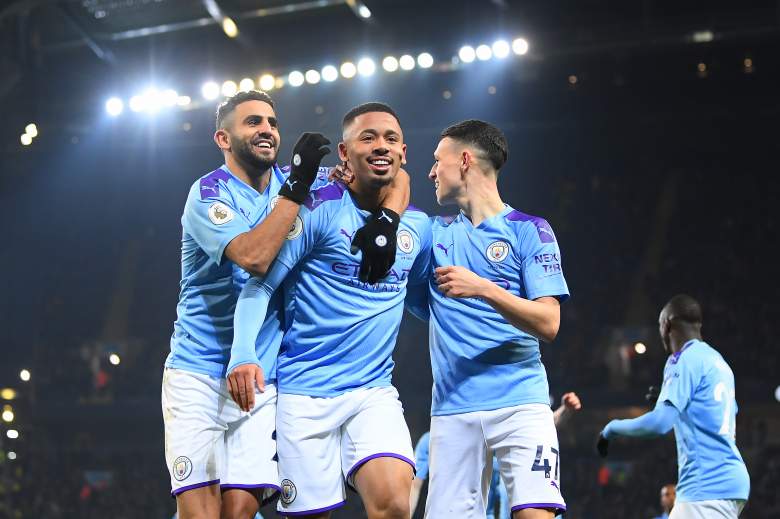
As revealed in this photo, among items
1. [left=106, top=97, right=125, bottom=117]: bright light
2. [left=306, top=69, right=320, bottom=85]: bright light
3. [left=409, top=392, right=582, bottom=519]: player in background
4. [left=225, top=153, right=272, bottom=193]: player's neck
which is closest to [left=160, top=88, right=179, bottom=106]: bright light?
[left=106, top=97, right=125, bottom=117]: bright light

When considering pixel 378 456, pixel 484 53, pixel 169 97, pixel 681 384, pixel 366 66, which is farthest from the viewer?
pixel 169 97

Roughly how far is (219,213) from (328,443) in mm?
1015

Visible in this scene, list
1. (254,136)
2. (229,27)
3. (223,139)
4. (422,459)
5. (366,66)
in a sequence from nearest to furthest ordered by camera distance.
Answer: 1. (254,136)
2. (223,139)
3. (422,459)
4. (229,27)
5. (366,66)

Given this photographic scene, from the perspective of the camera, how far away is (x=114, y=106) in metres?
13.4

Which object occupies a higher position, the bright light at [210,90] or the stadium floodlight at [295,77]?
the stadium floodlight at [295,77]

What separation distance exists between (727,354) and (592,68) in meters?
6.08

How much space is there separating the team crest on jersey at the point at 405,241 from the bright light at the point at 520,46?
8.41 meters

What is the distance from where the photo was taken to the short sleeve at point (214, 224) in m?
3.82

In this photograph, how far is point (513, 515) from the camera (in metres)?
3.94

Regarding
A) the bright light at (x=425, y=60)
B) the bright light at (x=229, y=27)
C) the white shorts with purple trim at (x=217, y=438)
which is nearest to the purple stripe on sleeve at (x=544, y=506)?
the white shorts with purple trim at (x=217, y=438)

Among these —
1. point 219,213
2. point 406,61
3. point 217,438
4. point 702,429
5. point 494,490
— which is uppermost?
point 406,61

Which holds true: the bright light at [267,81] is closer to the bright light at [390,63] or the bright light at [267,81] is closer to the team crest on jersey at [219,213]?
the bright light at [390,63]

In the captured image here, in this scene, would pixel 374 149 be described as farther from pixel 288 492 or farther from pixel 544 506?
pixel 544 506

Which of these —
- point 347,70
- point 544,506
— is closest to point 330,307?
point 544,506
